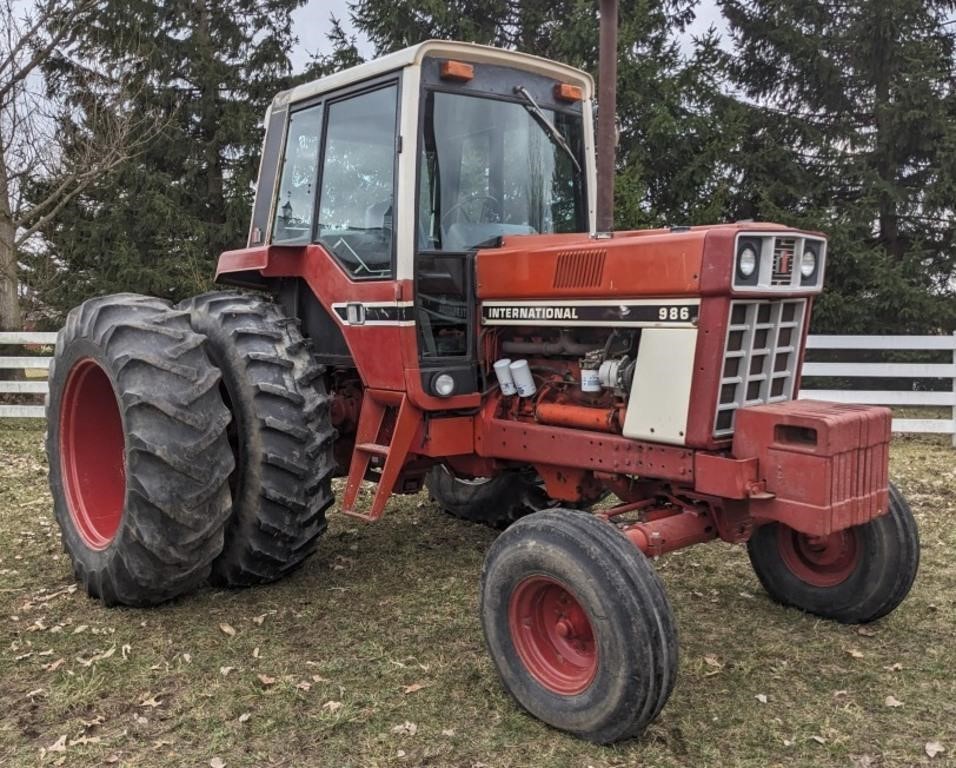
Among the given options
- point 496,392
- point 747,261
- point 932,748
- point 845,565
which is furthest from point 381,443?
point 932,748

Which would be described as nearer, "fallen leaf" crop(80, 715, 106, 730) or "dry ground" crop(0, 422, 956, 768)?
"dry ground" crop(0, 422, 956, 768)

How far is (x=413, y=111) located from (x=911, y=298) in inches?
432

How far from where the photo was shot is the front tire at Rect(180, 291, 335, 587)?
414cm

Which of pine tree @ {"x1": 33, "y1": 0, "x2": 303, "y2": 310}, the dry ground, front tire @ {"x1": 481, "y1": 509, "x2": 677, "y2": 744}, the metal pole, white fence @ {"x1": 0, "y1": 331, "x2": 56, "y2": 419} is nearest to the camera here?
front tire @ {"x1": 481, "y1": 509, "x2": 677, "y2": 744}

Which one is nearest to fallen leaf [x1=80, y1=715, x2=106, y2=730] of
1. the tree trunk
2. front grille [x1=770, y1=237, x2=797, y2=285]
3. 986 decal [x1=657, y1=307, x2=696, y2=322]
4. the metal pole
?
986 decal [x1=657, y1=307, x2=696, y2=322]

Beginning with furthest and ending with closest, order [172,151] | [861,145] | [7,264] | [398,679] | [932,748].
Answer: [172,151]
[861,145]
[7,264]
[398,679]
[932,748]

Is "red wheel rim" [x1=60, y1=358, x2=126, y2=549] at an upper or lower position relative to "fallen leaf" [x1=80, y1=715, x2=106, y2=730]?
upper

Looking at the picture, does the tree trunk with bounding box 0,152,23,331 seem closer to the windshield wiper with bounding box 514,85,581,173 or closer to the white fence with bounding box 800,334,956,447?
the windshield wiper with bounding box 514,85,581,173

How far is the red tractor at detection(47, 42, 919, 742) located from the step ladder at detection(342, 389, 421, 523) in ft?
0.04

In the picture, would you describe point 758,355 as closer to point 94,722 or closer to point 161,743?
point 161,743

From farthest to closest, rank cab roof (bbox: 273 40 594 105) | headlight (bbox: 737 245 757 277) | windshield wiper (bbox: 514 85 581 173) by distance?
1. windshield wiper (bbox: 514 85 581 173)
2. cab roof (bbox: 273 40 594 105)
3. headlight (bbox: 737 245 757 277)

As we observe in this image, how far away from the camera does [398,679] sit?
3.62 m

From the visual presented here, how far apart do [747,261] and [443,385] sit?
1.52 meters

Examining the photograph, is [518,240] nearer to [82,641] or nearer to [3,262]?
[82,641]
